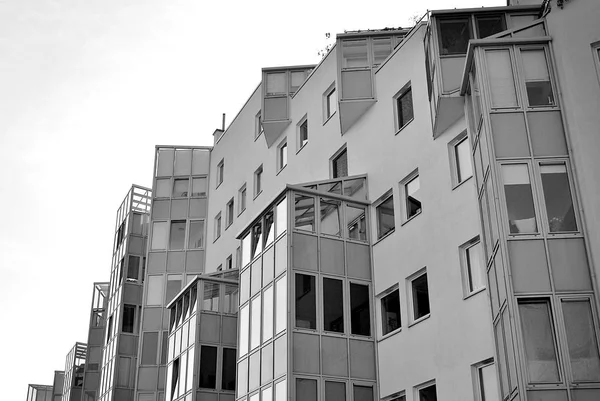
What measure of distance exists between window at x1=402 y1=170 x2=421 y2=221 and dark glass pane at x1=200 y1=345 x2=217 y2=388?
10.5 metres

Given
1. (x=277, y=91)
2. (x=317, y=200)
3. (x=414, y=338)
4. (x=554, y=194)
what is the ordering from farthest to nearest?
(x=277, y=91), (x=317, y=200), (x=414, y=338), (x=554, y=194)

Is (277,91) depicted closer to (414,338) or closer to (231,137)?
(231,137)

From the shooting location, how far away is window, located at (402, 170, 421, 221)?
24203mm

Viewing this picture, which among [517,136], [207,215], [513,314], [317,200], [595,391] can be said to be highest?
[207,215]

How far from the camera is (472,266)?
2139 centimetres

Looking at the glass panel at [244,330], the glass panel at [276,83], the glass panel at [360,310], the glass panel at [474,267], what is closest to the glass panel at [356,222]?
the glass panel at [360,310]

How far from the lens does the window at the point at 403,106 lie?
1013 inches

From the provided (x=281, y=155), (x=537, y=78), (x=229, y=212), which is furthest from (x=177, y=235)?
(x=537, y=78)

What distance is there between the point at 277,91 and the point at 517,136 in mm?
17926

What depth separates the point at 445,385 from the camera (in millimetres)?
21094

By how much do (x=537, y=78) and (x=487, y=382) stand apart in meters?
7.60

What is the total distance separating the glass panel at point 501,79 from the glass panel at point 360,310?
8.92m

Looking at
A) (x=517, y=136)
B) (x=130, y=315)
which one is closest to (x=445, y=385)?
(x=517, y=136)

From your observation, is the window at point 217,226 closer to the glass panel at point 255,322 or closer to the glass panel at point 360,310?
the glass panel at point 255,322
